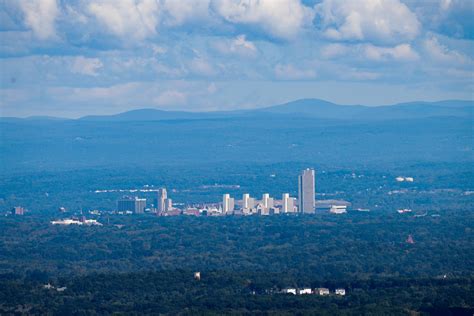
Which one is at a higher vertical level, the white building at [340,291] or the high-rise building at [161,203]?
the high-rise building at [161,203]

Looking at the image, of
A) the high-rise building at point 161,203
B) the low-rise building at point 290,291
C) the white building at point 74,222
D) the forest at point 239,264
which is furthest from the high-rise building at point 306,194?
the low-rise building at point 290,291

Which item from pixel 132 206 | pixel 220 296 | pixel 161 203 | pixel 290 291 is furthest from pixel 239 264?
pixel 132 206

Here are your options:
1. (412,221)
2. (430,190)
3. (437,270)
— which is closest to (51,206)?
(430,190)

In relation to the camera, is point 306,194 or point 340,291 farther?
point 306,194

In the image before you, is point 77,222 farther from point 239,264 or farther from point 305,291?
point 305,291

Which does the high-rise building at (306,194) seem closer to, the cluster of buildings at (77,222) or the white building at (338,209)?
the white building at (338,209)

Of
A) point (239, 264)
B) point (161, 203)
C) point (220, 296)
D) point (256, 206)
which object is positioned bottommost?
→ point (220, 296)

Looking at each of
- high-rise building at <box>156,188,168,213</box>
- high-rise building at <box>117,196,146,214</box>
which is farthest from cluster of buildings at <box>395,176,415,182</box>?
high-rise building at <box>117,196,146,214</box>

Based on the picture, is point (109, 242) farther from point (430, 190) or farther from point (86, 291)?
point (430, 190)
